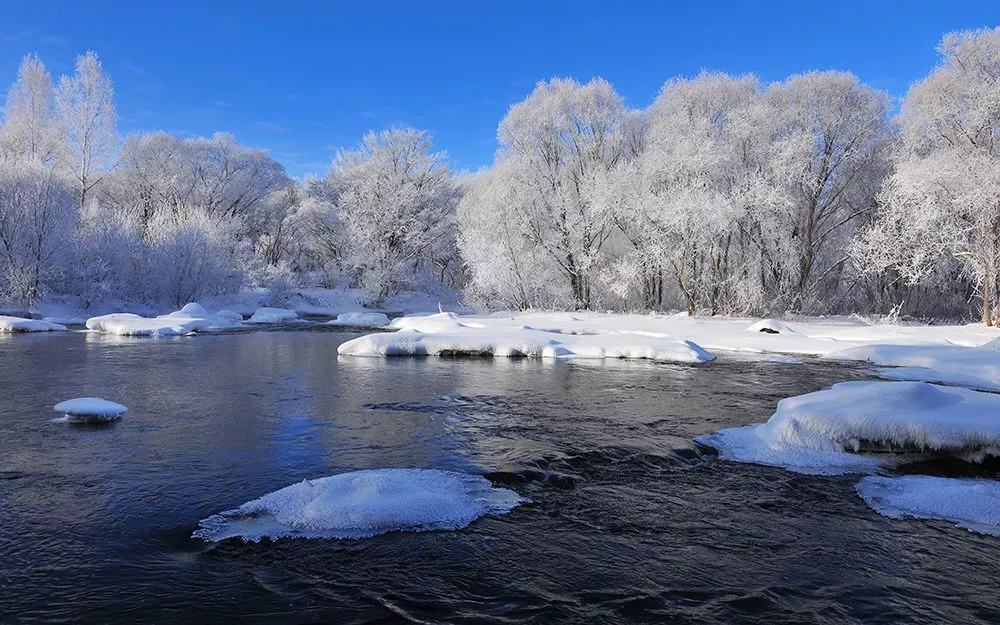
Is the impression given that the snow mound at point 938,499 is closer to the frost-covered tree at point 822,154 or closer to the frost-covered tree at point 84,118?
the frost-covered tree at point 822,154

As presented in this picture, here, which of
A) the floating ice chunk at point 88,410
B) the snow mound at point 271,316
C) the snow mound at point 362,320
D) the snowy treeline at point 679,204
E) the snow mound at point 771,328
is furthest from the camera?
the snow mound at point 271,316

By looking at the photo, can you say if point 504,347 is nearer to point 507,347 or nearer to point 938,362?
point 507,347

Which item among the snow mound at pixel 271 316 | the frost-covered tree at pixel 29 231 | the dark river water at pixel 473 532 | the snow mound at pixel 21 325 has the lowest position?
the dark river water at pixel 473 532

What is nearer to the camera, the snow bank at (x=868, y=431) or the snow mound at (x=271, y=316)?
the snow bank at (x=868, y=431)

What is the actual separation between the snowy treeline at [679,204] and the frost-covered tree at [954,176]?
2.8 inches

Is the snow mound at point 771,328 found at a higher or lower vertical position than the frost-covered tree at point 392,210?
lower

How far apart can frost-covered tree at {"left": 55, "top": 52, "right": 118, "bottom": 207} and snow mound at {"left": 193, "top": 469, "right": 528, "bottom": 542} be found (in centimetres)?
4152

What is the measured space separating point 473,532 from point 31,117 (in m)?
46.9

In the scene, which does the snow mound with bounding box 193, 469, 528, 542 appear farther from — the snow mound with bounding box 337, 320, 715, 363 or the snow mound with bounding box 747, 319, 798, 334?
the snow mound with bounding box 747, 319, 798, 334

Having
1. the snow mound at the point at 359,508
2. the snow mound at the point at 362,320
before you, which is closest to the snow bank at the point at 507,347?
the snow mound at the point at 359,508

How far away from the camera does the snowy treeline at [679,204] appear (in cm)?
2270

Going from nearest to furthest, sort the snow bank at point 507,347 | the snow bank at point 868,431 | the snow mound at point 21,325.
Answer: the snow bank at point 868,431
the snow bank at point 507,347
the snow mound at point 21,325

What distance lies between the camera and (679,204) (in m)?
27.4

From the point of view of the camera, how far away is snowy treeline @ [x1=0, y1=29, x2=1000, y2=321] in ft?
74.5
